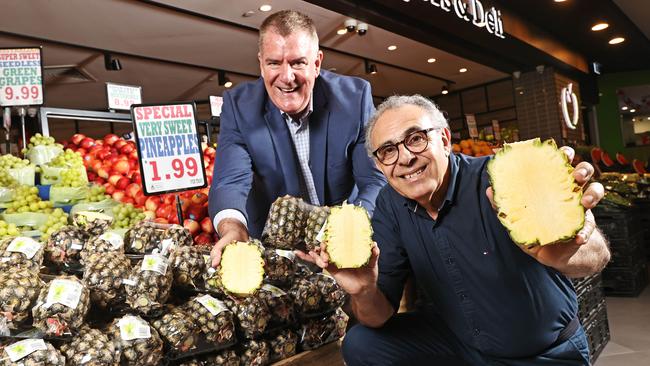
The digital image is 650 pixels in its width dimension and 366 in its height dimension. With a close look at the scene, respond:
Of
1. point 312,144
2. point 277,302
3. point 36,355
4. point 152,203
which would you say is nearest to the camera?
point 36,355

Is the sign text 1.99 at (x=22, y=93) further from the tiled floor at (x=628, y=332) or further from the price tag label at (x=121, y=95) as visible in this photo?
the tiled floor at (x=628, y=332)

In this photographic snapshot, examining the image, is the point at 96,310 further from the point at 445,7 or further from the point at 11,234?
the point at 445,7

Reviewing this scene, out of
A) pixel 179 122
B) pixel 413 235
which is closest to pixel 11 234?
pixel 179 122

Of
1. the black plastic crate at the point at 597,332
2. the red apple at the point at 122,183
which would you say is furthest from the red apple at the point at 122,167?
the black plastic crate at the point at 597,332

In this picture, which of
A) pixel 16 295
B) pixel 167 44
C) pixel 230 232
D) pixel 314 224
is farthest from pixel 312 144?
pixel 167 44

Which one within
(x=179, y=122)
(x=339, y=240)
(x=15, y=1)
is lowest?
(x=339, y=240)

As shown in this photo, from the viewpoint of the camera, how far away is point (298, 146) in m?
2.33

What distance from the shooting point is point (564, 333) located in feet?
5.63

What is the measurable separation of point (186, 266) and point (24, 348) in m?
0.53

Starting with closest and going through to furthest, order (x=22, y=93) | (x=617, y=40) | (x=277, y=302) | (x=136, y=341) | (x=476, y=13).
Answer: (x=136, y=341) < (x=277, y=302) < (x=22, y=93) < (x=476, y=13) < (x=617, y=40)

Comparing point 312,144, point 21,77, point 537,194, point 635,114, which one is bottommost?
point 537,194

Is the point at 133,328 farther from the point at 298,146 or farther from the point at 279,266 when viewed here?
the point at 298,146

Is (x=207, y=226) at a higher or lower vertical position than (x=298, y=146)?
lower

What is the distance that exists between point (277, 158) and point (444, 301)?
0.96m
